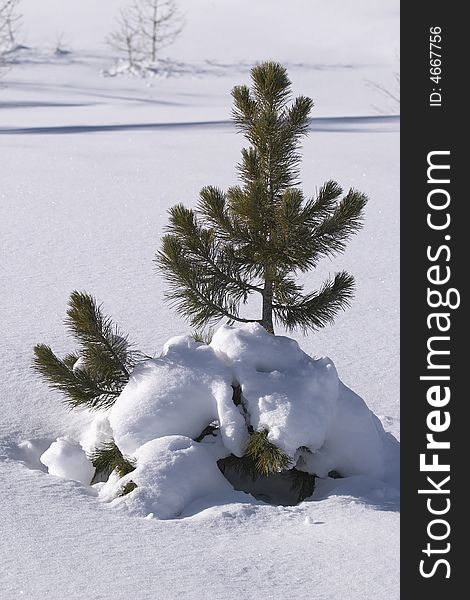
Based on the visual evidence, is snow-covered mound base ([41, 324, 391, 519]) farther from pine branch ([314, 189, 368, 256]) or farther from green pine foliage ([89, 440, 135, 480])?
pine branch ([314, 189, 368, 256])

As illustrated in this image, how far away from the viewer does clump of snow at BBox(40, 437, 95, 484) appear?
4.00m

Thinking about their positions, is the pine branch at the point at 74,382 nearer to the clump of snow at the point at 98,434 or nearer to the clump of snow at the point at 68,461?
the clump of snow at the point at 98,434

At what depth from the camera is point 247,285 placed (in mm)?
4152

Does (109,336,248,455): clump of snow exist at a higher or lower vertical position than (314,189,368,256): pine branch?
lower

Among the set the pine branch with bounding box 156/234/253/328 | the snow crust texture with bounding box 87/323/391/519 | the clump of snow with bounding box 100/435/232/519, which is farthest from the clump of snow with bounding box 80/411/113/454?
the pine branch with bounding box 156/234/253/328

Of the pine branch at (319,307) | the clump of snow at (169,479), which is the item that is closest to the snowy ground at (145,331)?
the clump of snow at (169,479)

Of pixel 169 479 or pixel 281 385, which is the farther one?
pixel 281 385

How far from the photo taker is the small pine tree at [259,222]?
4020 millimetres

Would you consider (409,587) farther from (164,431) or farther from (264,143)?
(264,143)

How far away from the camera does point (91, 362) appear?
13.2 feet

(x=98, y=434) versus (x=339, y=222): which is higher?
(x=339, y=222)

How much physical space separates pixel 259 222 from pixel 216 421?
0.89m

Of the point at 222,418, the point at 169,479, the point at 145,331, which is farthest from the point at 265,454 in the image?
the point at 145,331

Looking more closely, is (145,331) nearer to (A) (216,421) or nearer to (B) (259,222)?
(A) (216,421)
